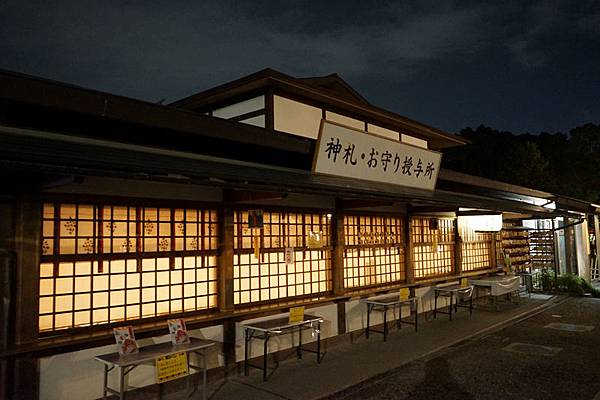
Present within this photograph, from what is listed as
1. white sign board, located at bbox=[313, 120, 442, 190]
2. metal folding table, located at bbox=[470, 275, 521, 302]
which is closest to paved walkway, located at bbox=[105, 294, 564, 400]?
metal folding table, located at bbox=[470, 275, 521, 302]

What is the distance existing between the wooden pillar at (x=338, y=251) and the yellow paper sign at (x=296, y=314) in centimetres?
211

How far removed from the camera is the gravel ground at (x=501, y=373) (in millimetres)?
7367

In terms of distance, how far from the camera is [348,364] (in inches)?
355

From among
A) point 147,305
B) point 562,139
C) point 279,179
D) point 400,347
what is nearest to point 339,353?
point 400,347

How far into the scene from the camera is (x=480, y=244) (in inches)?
714

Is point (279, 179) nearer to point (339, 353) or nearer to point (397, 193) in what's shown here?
point (397, 193)

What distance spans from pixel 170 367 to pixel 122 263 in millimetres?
1894

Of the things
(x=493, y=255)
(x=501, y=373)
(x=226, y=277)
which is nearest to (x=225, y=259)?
(x=226, y=277)

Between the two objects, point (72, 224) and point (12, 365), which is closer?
point (12, 365)

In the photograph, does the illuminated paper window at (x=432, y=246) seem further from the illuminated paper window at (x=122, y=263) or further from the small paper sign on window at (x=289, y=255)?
the illuminated paper window at (x=122, y=263)

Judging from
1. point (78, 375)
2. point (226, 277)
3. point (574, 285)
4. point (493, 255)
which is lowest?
point (574, 285)

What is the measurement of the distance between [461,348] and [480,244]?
877 cm

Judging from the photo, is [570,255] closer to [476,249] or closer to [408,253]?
[476,249]

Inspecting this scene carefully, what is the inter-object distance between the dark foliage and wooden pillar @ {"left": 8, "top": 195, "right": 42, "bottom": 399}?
35902 mm
